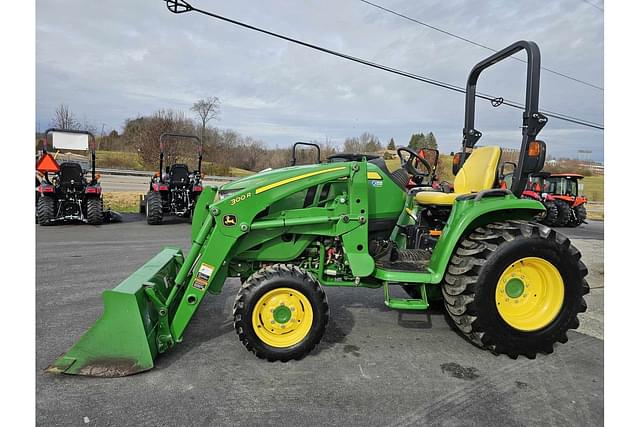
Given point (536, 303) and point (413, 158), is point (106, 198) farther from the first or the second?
point (536, 303)

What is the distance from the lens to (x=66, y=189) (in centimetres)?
1075

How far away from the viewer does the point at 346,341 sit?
11.8 ft

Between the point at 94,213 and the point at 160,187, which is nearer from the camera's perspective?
the point at 94,213

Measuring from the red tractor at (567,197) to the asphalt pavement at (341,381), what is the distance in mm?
13087

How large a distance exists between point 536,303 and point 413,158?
1706 mm

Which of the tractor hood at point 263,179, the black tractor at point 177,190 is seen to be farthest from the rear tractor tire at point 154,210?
the tractor hood at point 263,179

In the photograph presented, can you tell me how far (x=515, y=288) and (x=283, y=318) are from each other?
1.94m

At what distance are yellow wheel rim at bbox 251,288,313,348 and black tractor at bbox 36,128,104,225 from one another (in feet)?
29.9

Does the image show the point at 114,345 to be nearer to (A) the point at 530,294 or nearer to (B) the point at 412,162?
(B) the point at 412,162

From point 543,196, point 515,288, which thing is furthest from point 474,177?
point 543,196

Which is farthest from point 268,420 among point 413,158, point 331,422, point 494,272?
point 413,158

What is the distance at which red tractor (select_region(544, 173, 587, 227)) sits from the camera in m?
15.3

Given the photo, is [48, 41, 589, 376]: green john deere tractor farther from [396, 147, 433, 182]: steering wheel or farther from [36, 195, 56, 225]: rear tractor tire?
[36, 195, 56, 225]: rear tractor tire

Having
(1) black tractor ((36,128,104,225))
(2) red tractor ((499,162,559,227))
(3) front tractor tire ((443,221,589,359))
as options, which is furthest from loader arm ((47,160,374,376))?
(2) red tractor ((499,162,559,227))
